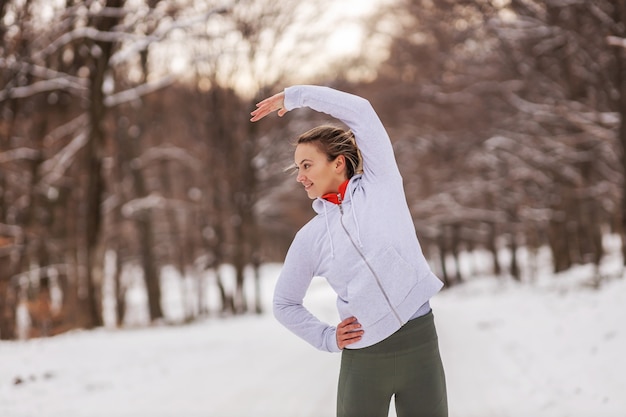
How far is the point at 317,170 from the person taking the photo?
2574 mm

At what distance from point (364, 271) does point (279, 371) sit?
21.3 ft

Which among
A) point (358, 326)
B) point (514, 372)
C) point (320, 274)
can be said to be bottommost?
point (514, 372)

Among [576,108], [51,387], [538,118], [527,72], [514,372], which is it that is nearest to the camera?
[51,387]

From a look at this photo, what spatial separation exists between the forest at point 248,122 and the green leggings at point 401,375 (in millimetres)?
9529

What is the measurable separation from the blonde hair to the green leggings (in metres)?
0.67

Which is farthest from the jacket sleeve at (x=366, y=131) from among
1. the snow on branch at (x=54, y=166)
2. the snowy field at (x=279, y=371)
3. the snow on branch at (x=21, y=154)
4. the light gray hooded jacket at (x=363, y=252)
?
the snow on branch at (x=54, y=166)

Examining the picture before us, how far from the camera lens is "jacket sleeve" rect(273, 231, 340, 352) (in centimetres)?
258

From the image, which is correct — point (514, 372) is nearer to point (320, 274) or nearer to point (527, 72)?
point (320, 274)

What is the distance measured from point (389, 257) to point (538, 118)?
1833 centimetres

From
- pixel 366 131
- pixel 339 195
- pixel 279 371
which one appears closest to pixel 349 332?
pixel 339 195

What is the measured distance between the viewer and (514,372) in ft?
26.3

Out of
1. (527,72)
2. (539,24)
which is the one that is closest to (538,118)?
(527,72)

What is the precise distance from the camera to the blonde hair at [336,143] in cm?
257

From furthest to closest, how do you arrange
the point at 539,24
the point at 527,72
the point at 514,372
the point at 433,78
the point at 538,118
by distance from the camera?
the point at 433,78 → the point at 538,118 → the point at 527,72 → the point at 539,24 → the point at 514,372
